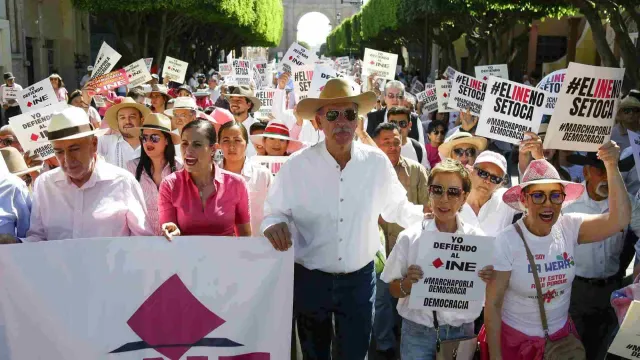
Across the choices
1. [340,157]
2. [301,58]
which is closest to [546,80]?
[340,157]

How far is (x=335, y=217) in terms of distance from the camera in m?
3.67

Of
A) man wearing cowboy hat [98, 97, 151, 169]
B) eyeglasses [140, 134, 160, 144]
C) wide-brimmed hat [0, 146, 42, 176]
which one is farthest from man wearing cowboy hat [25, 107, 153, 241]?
man wearing cowboy hat [98, 97, 151, 169]

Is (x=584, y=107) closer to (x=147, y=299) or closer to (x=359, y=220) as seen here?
(x=359, y=220)

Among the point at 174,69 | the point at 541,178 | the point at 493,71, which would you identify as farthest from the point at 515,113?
the point at 174,69

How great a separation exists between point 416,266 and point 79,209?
1780 millimetres

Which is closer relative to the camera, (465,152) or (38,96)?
(465,152)

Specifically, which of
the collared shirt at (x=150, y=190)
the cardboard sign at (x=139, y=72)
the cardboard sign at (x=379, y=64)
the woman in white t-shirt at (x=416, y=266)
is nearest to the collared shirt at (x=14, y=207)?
the collared shirt at (x=150, y=190)

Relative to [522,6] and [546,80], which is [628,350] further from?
[522,6]

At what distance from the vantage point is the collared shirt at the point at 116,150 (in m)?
5.82

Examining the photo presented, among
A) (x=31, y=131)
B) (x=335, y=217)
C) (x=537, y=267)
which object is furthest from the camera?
(x=31, y=131)

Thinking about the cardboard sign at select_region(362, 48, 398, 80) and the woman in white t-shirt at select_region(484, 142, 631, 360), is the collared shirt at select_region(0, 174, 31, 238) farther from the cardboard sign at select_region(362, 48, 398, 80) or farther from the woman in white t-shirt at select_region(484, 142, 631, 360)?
the cardboard sign at select_region(362, 48, 398, 80)

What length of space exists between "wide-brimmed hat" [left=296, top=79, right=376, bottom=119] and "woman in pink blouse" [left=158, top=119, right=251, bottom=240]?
0.58m

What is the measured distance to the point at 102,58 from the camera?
10516 mm

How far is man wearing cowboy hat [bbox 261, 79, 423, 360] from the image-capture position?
3680 mm
